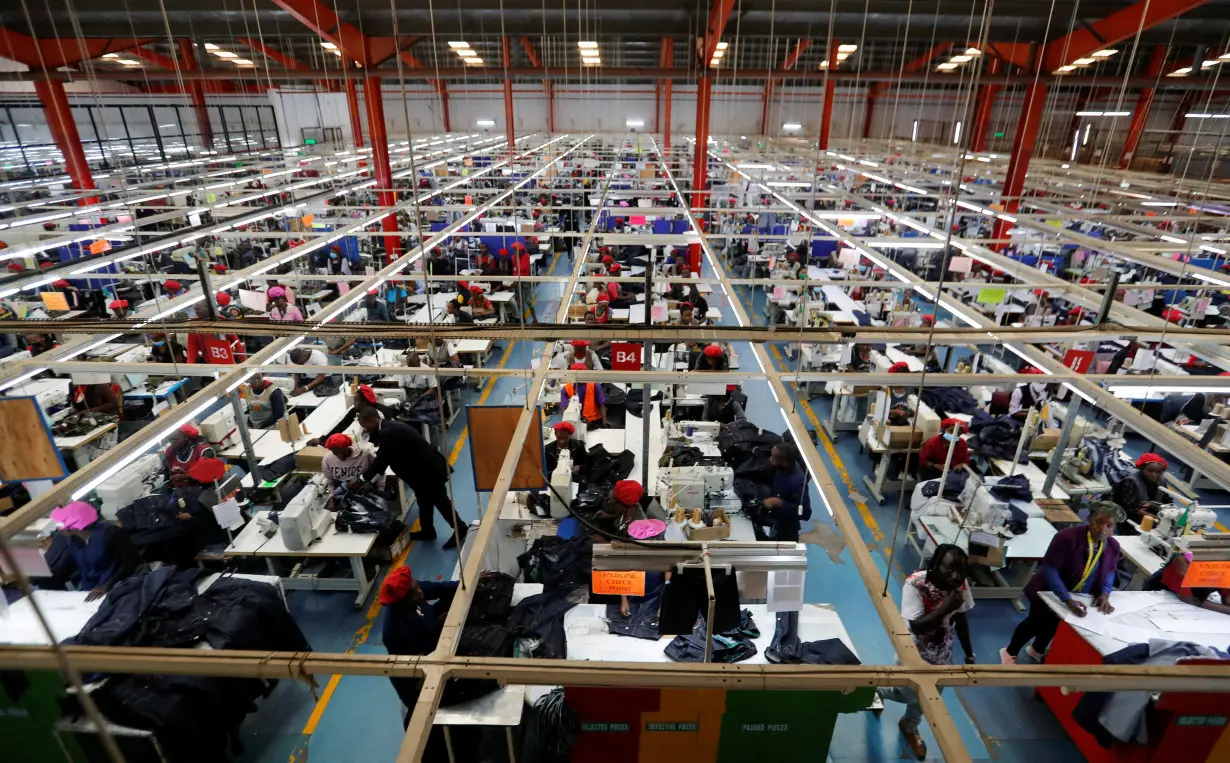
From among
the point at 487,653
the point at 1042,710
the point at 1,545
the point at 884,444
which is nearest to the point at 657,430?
the point at 884,444

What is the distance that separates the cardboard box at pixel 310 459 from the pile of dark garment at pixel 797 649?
215 inches

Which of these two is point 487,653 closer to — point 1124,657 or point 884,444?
point 1124,657

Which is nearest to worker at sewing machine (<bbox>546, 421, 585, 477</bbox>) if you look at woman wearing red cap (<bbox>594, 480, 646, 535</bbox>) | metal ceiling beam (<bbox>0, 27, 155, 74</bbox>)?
woman wearing red cap (<bbox>594, 480, 646, 535</bbox>)

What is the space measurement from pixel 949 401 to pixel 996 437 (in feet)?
3.58

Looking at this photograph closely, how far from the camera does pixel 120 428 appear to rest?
8.74 meters

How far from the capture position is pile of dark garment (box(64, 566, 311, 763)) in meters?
3.99

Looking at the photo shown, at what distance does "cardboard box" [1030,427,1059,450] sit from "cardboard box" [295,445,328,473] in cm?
875

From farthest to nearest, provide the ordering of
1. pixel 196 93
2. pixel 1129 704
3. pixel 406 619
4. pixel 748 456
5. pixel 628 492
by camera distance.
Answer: pixel 196 93, pixel 748 456, pixel 628 492, pixel 406 619, pixel 1129 704

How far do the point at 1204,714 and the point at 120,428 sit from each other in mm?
12164

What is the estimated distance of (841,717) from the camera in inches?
196

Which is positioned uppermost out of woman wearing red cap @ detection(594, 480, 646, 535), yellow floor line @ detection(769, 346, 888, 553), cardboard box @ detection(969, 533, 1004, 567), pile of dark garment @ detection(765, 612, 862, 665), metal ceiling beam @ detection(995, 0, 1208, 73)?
metal ceiling beam @ detection(995, 0, 1208, 73)

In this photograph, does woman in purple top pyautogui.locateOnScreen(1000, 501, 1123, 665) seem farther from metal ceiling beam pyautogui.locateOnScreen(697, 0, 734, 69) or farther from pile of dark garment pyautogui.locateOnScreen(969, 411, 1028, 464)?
metal ceiling beam pyautogui.locateOnScreen(697, 0, 734, 69)

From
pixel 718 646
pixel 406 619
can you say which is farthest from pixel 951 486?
pixel 406 619

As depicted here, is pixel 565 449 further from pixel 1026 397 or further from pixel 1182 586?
pixel 1026 397
